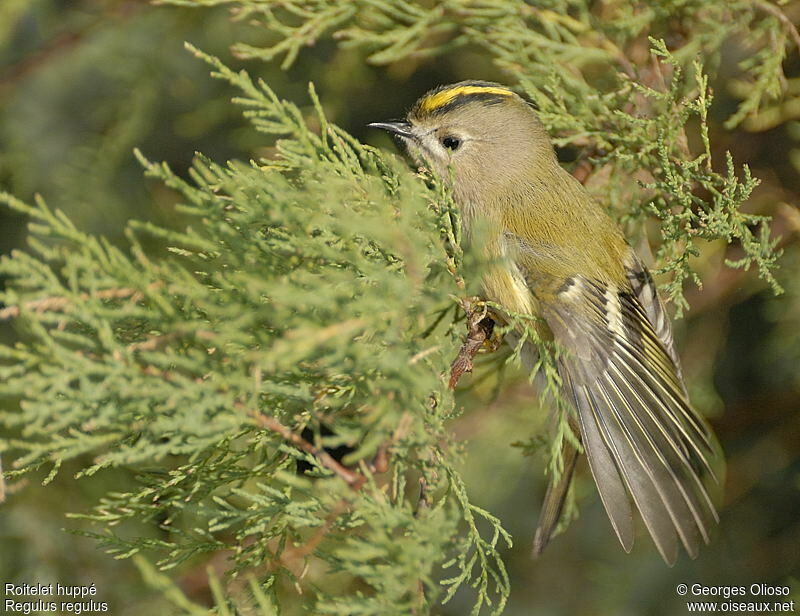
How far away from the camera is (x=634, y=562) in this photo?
1.79 meters

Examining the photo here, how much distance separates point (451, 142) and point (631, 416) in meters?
0.62

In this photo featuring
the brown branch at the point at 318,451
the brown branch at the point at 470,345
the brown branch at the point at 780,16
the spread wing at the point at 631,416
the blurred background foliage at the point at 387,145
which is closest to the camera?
the brown branch at the point at 318,451

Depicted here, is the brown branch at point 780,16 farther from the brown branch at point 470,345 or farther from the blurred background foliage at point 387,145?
the brown branch at point 470,345

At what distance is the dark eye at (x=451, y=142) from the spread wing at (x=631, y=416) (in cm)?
39

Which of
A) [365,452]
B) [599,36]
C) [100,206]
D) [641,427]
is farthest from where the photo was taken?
[100,206]

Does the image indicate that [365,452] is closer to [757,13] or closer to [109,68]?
[757,13]

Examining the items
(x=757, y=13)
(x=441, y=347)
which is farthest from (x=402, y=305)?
(x=757, y=13)

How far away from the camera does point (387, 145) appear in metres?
1.89

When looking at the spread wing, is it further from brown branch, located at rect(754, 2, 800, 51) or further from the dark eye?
brown branch, located at rect(754, 2, 800, 51)

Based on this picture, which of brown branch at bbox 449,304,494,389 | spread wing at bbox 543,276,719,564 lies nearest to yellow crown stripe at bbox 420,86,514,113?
spread wing at bbox 543,276,719,564

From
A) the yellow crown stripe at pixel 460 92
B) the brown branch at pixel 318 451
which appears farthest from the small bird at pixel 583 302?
the brown branch at pixel 318 451

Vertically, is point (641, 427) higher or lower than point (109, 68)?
lower

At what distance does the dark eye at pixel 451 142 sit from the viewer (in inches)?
61.5

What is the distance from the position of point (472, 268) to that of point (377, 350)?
0.13 meters
